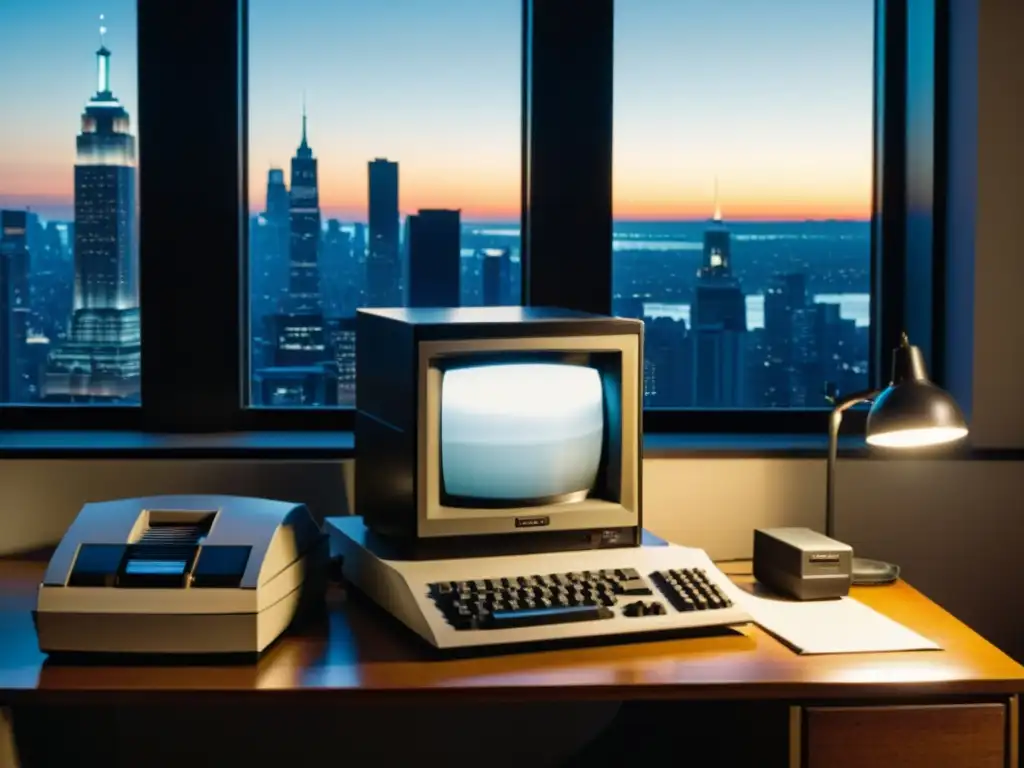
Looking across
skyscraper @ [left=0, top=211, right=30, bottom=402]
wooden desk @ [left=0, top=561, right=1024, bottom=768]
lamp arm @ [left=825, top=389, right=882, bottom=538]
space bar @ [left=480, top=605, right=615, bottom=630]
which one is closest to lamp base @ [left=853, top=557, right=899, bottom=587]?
lamp arm @ [left=825, top=389, right=882, bottom=538]

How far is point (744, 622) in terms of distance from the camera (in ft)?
6.91

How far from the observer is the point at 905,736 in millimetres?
1961

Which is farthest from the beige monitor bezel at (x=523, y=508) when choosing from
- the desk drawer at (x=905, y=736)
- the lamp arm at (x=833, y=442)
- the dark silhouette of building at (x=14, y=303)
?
the dark silhouette of building at (x=14, y=303)

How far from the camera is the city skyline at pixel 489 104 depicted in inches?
115

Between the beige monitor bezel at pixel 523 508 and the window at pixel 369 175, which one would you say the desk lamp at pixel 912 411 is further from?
the window at pixel 369 175

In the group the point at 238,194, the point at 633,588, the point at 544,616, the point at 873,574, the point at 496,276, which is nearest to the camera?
the point at 544,616

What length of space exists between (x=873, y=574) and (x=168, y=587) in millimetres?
1216

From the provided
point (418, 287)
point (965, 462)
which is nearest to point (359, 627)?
point (418, 287)

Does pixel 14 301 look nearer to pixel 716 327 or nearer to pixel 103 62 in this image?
pixel 103 62

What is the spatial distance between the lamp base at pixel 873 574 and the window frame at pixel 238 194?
56 cm

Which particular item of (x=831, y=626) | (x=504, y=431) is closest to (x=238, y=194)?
(x=504, y=431)

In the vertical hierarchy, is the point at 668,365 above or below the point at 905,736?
above

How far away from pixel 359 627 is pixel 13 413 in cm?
115

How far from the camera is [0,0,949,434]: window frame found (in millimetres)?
2846
